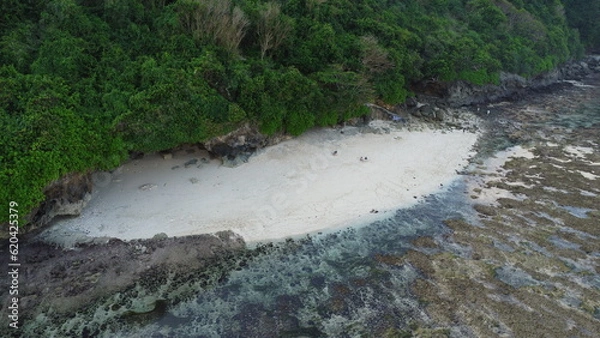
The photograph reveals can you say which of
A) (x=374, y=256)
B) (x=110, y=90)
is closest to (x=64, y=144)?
(x=110, y=90)

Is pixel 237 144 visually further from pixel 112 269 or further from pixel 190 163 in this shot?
pixel 112 269

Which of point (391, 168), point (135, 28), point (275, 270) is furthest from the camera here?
point (391, 168)

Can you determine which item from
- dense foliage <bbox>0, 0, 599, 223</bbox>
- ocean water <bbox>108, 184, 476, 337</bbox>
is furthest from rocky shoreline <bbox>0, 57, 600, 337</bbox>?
dense foliage <bbox>0, 0, 599, 223</bbox>

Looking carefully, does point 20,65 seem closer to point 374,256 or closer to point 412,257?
point 374,256

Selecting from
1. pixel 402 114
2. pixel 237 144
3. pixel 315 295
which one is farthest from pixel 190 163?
pixel 402 114

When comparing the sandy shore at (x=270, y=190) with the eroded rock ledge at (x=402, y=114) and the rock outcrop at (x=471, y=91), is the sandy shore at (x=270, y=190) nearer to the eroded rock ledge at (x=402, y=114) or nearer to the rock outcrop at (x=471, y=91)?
the eroded rock ledge at (x=402, y=114)

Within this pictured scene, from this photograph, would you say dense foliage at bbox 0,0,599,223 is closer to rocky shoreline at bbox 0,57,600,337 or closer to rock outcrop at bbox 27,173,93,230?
rock outcrop at bbox 27,173,93,230
